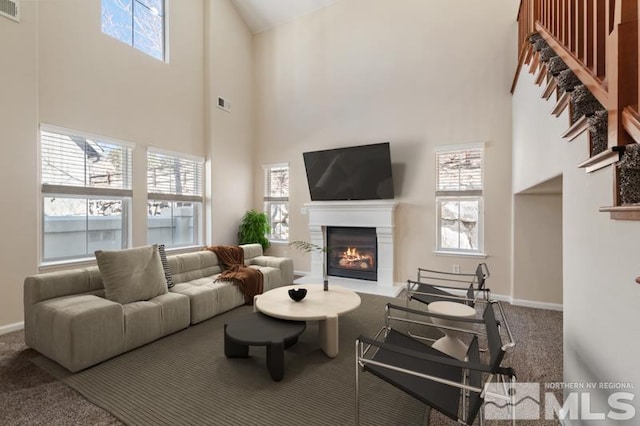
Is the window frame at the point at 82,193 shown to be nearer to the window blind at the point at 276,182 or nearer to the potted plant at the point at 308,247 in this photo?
the window blind at the point at 276,182

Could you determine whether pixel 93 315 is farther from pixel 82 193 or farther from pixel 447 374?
pixel 447 374

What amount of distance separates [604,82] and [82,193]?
5.22 meters

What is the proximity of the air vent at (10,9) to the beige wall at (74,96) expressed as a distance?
6 cm

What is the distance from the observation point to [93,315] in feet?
8.02

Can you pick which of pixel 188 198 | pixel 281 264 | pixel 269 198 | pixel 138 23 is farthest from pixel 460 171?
pixel 138 23

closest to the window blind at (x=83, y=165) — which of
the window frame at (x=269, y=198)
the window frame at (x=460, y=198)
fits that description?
the window frame at (x=269, y=198)

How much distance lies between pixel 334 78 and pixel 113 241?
4.71 metres

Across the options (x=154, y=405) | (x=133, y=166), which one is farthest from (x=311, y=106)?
(x=154, y=405)

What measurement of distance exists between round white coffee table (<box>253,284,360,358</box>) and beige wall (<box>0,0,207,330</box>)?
287cm

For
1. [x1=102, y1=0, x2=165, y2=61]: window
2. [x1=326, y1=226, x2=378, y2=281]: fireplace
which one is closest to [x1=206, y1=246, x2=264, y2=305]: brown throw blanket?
[x1=326, y1=226, x2=378, y2=281]: fireplace

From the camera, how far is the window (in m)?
4.30

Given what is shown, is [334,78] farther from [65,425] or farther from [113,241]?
[65,425]

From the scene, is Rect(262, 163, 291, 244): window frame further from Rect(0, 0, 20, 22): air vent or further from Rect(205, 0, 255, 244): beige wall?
Rect(0, 0, 20, 22): air vent

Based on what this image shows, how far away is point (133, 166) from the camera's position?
177 inches
